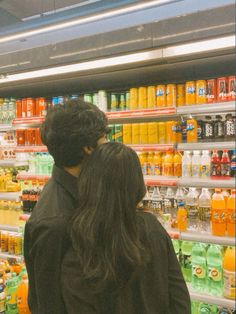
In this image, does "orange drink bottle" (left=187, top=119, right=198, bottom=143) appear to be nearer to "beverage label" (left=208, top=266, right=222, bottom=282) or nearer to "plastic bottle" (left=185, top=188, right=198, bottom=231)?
"plastic bottle" (left=185, top=188, right=198, bottom=231)

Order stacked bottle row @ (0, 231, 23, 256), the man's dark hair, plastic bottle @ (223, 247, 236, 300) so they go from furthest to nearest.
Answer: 1. stacked bottle row @ (0, 231, 23, 256)
2. plastic bottle @ (223, 247, 236, 300)
3. the man's dark hair

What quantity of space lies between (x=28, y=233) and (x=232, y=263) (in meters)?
1.84

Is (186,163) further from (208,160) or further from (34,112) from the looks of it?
(34,112)

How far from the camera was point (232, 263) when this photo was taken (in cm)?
265

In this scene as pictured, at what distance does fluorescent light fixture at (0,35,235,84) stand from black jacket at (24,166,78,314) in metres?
1.56

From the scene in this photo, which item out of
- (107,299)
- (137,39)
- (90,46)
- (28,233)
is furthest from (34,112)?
(107,299)

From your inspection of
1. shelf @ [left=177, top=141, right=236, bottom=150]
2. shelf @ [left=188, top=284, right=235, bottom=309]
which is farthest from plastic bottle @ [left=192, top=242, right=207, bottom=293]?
shelf @ [left=177, top=141, right=236, bottom=150]

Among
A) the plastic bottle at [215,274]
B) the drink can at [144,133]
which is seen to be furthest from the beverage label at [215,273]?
the drink can at [144,133]

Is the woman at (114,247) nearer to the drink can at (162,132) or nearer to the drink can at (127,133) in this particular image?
the drink can at (162,132)

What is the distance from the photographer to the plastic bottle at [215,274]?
2.75m

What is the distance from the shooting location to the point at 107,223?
120cm

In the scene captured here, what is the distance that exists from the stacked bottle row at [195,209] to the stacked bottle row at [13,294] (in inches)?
55.6

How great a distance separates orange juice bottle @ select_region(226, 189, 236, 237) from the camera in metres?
2.62

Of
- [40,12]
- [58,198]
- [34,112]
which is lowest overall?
[58,198]
